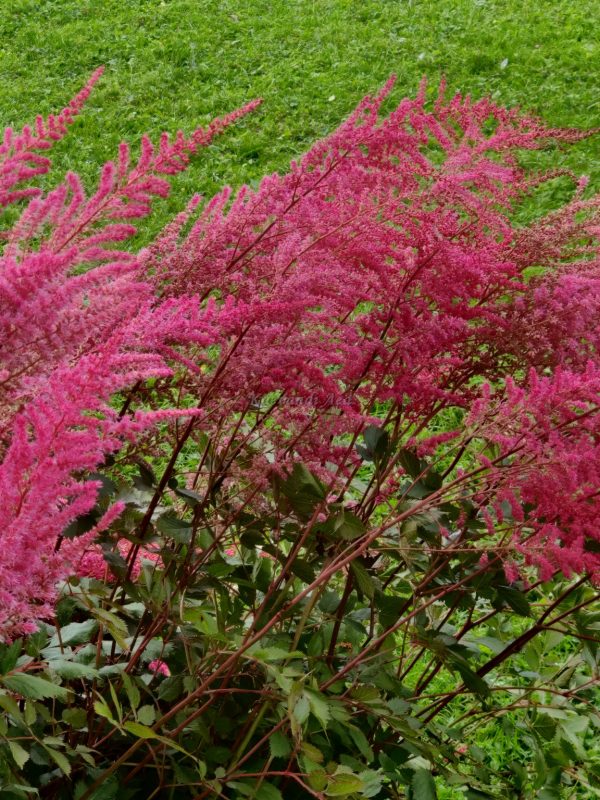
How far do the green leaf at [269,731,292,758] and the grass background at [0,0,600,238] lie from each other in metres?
7.04

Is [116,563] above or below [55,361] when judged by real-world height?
below

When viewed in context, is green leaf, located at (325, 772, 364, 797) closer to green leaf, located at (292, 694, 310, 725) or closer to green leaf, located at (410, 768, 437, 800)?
green leaf, located at (292, 694, 310, 725)

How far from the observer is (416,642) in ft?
7.10

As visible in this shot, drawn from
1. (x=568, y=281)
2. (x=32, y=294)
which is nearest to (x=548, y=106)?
(x=568, y=281)

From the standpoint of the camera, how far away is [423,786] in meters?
2.12

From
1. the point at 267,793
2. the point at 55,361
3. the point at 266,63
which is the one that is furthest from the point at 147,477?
the point at 266,63

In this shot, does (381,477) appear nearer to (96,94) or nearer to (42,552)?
(42,552)

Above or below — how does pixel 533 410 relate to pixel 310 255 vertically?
below

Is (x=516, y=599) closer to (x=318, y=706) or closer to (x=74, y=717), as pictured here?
(x=318, y=706)

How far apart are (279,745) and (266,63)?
10479 mm

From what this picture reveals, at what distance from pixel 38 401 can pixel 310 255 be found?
2.57ft

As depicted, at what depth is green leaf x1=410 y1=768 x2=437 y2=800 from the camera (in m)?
2.10

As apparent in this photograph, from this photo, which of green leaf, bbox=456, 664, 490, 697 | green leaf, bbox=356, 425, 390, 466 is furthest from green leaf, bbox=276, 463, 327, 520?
green leaf, bbox=456, 664, 490, 697

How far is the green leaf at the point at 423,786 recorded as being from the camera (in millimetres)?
2100
